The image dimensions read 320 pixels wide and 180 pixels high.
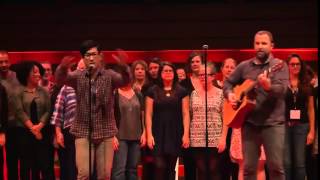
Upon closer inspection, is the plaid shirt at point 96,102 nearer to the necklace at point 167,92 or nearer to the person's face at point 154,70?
the necklace at point 167,92

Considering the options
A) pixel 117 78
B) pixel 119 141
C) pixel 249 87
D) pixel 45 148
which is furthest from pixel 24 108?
pixel 249 87

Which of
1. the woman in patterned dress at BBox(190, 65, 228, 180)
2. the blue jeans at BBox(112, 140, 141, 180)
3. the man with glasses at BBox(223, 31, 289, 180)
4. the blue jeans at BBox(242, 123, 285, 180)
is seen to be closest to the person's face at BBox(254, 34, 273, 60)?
the man with glasses at BBox(223, 31, 289, 180)

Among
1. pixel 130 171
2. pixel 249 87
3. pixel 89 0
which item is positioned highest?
pixel 89 0

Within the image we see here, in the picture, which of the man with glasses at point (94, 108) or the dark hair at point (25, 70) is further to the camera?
the dark hair at point (25, 70)

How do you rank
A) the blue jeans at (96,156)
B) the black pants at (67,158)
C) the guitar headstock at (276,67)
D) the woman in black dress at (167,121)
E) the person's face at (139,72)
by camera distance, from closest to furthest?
the guitar headstock at (276,67) < the blue jeans at (96,156) < the woman in black dress at (167,121) < the black pants at (67,158) < the person's face at (139,72)

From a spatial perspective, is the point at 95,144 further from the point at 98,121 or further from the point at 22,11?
the point at 22,11

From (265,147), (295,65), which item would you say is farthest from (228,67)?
(265,147)

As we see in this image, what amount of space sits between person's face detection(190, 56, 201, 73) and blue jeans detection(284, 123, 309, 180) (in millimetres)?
1122

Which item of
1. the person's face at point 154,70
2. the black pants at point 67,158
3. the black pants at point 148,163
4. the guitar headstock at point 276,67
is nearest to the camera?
the guitar headstock at point 276,67

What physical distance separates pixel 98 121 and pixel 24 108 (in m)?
1.45

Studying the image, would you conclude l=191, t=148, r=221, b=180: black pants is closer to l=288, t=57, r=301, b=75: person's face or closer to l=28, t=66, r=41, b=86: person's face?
l=288, t=57, r=301, b=75: person's face

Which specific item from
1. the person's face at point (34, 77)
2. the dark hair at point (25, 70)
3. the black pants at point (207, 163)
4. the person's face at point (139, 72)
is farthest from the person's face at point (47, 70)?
the black pants at point (207, 163)

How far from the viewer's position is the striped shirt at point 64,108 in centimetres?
638

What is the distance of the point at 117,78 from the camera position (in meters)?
5.50
